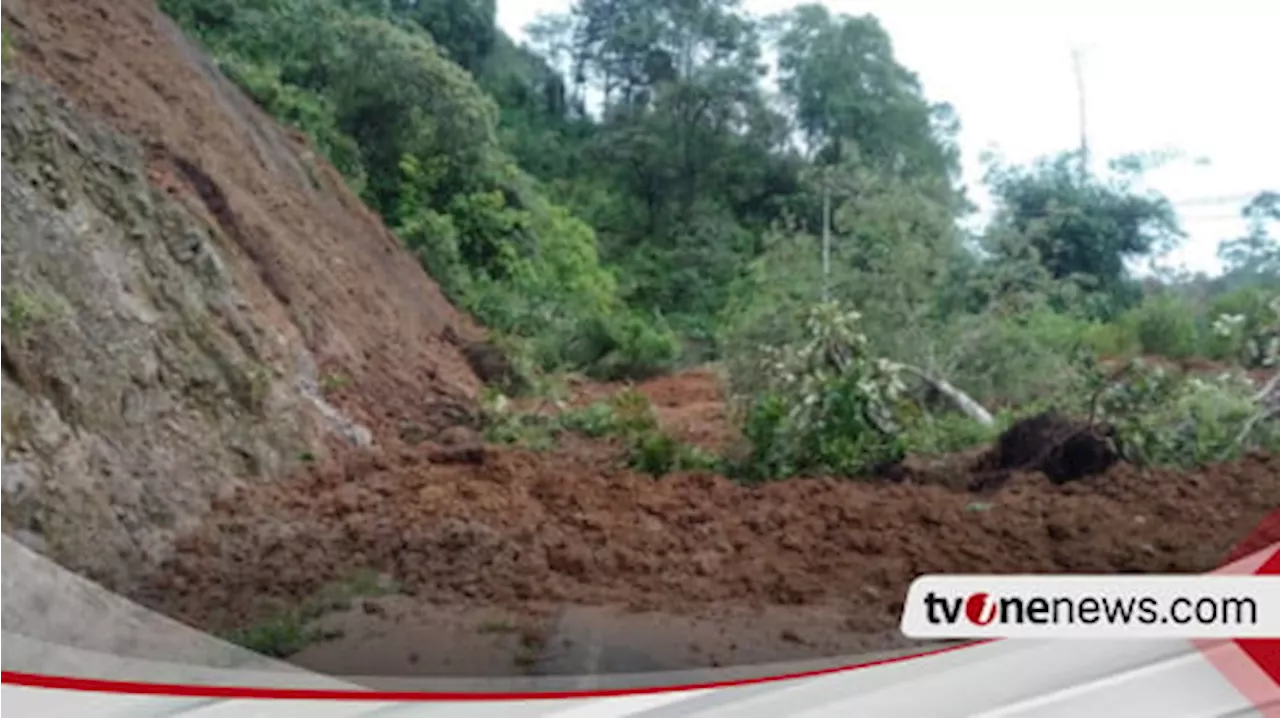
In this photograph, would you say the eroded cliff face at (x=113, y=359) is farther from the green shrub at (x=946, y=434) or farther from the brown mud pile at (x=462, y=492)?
the green shrub at (x=946, y=434)

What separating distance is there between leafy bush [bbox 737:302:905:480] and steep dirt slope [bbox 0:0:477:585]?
265 mm

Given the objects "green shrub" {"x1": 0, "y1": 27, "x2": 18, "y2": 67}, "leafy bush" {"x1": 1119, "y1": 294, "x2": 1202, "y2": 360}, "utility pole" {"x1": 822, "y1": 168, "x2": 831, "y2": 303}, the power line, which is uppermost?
"green shrub" {"x1": 0, "y1": 27, "x2": 18, "y2": 67}

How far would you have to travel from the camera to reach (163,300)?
1.10m

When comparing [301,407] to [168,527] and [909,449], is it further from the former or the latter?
[909,449]

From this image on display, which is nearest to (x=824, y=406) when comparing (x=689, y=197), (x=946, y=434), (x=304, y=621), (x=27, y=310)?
(x=946, y=434)

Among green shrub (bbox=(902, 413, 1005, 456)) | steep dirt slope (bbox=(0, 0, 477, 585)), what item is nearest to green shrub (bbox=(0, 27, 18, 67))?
steep dirt slope (bbox=(0, 0, 477, 585))

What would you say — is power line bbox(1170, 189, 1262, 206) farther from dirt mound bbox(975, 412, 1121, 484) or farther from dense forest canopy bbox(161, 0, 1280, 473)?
dirt mound bbox(975, 412, 1121, 484)

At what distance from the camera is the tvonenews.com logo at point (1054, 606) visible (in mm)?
1094

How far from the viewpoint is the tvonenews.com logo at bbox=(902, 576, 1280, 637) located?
3.59 ft

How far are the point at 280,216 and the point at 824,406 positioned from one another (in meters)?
0.52

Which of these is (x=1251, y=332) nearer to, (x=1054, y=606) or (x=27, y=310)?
(x=1054, y=606)

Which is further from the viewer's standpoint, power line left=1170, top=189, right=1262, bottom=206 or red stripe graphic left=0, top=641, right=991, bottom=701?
power line left=1170, top=189, right=1262, bottom=206

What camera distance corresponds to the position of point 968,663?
3.67 feet

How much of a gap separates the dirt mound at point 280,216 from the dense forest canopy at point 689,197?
0.03m
